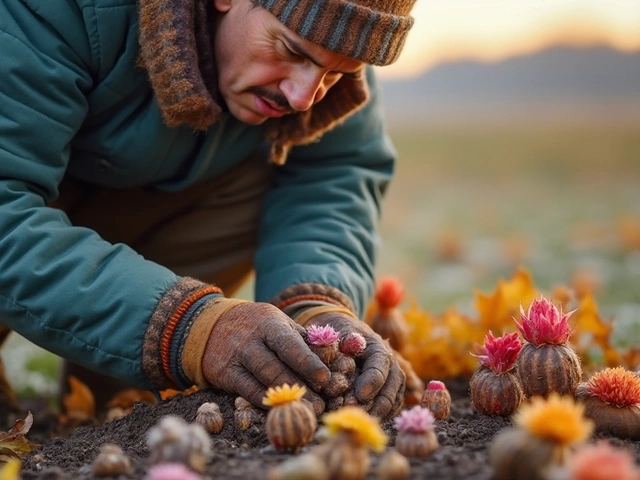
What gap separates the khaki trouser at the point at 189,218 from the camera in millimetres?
3102

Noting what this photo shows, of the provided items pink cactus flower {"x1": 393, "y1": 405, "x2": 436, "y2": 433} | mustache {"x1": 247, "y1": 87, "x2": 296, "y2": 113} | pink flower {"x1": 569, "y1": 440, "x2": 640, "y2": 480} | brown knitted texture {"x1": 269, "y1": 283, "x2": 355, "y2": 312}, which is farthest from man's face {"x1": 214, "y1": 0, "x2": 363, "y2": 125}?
pink flower {"x1": 569, "y1": 440, "x2": 640, "y2": 480}

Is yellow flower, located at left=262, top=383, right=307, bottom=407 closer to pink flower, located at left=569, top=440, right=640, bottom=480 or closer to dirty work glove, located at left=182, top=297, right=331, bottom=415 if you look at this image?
dirty work glove, located at left=182, top=297, right=331, bottom=415

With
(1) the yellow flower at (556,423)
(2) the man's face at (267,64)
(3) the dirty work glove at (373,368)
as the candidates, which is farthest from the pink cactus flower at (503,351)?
(2) the man's face at (267,64)

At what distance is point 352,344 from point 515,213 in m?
7.18

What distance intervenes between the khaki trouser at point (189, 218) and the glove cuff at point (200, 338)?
95 cm

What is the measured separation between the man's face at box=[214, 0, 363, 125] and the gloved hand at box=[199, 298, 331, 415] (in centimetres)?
67

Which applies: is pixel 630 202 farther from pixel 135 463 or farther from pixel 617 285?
pixel 135 463

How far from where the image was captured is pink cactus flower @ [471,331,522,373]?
2.27 m

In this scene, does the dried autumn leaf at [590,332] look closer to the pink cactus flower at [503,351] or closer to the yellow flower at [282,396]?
Answer: the pink cactus flower at [503,351]

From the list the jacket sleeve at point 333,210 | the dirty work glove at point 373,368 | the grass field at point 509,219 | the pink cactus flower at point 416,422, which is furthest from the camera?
the grass field at point 509,219

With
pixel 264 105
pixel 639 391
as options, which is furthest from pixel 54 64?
pixel 639 391

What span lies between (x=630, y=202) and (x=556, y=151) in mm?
3496

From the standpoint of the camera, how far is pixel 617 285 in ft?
18.2

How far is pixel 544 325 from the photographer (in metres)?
2.15
